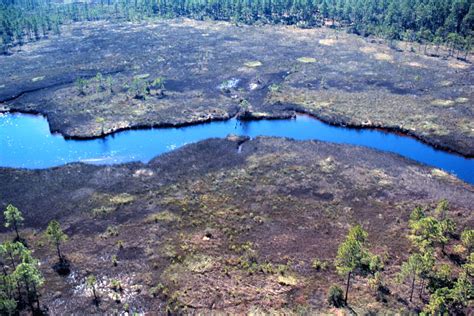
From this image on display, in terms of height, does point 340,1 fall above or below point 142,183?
above

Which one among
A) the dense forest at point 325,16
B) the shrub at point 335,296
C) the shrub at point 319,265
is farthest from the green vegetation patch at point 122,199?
the dense forest at point 325,16

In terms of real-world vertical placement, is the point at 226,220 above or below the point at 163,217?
above

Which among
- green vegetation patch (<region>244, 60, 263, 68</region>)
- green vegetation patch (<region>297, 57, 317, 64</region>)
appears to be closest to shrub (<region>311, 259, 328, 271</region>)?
green vegetation patch (<region>244, 60, 263, 68</region>)

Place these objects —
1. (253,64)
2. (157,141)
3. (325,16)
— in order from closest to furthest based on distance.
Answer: (157,141) < (253,64) < (325,16)

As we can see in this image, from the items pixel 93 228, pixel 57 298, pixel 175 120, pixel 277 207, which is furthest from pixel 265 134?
pixel 57 298

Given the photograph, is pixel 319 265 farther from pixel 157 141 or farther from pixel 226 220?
pixel 157 141

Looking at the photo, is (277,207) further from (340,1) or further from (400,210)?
(340,1)

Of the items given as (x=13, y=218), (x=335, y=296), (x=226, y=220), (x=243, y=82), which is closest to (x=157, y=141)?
(x=226, y=220)
